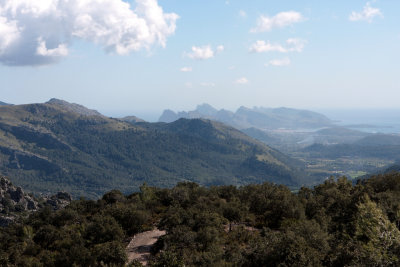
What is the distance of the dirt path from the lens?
42612 millimetres

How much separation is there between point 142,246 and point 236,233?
1628cm

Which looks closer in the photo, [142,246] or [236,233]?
[236,233]

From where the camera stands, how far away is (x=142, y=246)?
47.2 meters

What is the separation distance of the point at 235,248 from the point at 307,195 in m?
54.1

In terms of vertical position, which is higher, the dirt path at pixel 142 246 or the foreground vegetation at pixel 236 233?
the foreground vegetation at pixel 236 233

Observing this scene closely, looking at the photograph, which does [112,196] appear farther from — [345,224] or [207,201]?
[345,224]

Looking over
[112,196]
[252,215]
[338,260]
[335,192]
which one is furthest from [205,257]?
[112,196]

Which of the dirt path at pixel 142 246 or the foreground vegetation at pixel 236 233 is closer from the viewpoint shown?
the foreground vegetation at pixel 236 233

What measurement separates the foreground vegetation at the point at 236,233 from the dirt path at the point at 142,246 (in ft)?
6.11

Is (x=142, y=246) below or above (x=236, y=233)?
below

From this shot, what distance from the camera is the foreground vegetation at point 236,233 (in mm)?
30328

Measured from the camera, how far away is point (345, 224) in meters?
47.9

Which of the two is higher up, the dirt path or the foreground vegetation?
the foreground vegetation

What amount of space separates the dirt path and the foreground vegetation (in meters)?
1.86
